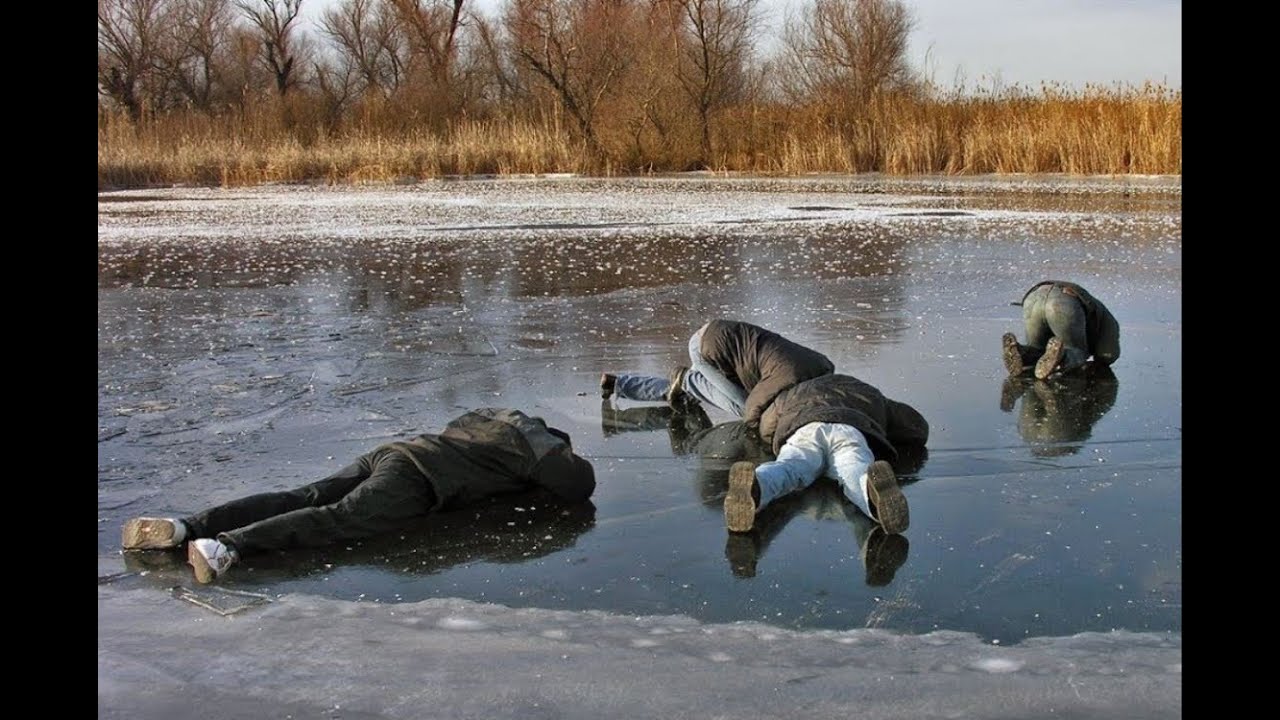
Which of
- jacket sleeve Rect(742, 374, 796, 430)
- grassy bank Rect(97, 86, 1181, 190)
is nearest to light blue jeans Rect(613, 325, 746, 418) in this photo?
jacket sleeve Rect(742, 374, 796, 430)

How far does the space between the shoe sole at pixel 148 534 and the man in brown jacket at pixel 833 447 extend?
1885 mm

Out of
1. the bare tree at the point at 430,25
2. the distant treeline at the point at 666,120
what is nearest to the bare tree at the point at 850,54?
the distant treeline at the point at 666,120

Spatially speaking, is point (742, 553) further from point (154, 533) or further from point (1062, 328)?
point (1062, 328)

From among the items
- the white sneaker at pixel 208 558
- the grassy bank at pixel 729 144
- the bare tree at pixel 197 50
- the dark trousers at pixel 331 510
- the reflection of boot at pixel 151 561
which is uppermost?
the bare tree at pixel 197 50

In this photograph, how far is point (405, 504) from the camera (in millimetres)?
4660

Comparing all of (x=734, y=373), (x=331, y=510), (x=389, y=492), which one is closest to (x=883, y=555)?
(x=389, y=492)

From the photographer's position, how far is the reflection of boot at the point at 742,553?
4.18m

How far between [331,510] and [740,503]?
141cm

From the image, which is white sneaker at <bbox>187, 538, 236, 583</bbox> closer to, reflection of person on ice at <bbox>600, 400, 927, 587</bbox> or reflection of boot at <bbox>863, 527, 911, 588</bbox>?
reflection of person on ice at <bbox>600, 400, 927, 587</bbox>

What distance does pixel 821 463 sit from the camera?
502 cm

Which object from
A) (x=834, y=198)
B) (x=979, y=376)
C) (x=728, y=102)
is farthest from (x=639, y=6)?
(x=979, y=376)

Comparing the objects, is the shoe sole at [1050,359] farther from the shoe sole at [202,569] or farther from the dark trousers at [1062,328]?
the shoe sole at [202,569]

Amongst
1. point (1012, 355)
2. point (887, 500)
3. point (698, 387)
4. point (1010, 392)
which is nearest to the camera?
point (887, 500)
